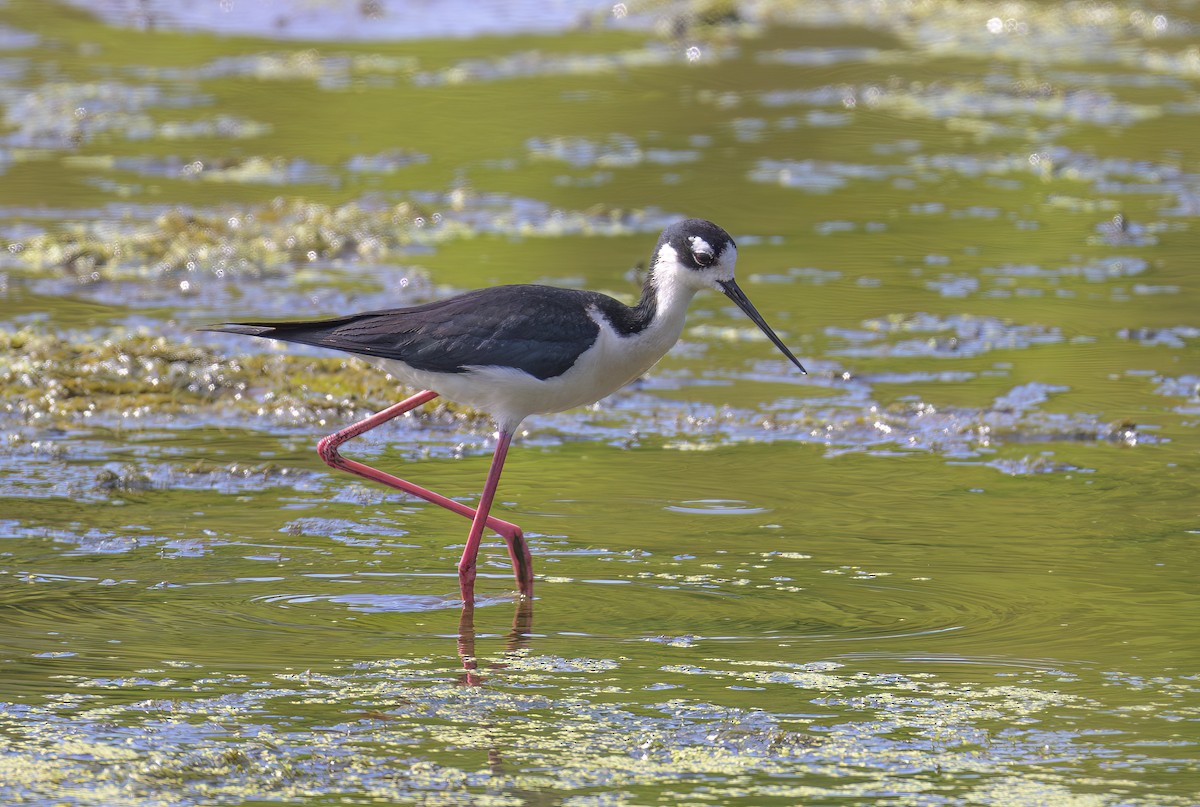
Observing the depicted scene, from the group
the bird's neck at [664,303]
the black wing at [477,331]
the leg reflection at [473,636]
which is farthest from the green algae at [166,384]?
the leg reflection at [473,636]

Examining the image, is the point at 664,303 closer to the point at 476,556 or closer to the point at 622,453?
the point at 476,556

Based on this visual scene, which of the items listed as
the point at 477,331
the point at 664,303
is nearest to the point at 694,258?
the point at 664,303

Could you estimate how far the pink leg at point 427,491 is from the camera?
5.98 meters

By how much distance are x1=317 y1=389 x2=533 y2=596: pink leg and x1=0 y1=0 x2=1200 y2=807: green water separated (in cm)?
10

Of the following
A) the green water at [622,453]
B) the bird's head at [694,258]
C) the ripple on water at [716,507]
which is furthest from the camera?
the ripple on water at [716,507]

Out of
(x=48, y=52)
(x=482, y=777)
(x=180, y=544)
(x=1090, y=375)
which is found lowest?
(x=482, y=777)

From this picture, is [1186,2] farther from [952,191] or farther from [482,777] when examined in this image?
[482,777]

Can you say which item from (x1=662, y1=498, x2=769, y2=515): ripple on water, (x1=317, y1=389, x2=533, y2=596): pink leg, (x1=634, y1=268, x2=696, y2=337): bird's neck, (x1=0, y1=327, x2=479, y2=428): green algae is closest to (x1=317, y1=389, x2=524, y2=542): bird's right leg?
(x1=317, y1=389, x2=533, y2=596): pink leg

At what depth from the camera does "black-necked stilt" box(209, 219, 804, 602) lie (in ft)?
20.4

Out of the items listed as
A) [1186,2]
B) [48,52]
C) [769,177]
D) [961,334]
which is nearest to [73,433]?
[961,334]

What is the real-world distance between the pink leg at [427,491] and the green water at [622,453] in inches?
3.9

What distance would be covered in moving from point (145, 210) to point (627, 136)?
375 centimetres

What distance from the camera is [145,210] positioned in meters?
11.3

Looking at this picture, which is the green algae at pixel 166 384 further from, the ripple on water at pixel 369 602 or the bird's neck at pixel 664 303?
the ripple on water at pixel 369 602
